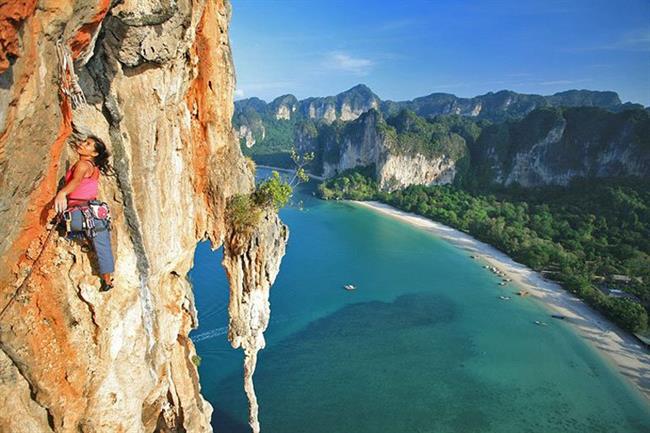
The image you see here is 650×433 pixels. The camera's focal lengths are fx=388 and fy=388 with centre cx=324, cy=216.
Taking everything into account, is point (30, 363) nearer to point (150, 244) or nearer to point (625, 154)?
point (150, 244)

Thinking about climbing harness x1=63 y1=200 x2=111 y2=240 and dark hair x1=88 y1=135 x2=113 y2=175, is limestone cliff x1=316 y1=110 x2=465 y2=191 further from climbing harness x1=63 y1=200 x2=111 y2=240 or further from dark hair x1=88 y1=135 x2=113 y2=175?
climbing harness x1=63 y1=200 x2=111 y2=240

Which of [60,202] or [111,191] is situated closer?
[60,202]

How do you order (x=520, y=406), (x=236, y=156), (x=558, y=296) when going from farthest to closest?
(x=558, y=296) → (x=520, y=406) → (x=236, y=156)

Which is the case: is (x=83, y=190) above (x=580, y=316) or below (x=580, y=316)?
above

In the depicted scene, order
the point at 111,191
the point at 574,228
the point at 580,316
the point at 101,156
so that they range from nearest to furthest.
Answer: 1. the point at 101,156
2. the point at 111,191
3. the point at 580,316
4. the point at 574,228

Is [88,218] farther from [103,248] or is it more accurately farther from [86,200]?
[103,248]

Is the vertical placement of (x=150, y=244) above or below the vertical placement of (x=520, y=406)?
above

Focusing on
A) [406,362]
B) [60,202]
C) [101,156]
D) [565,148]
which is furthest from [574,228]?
[60,202]

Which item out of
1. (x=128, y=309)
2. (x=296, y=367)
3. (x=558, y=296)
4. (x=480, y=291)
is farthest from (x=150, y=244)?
(x=558, y=296)
